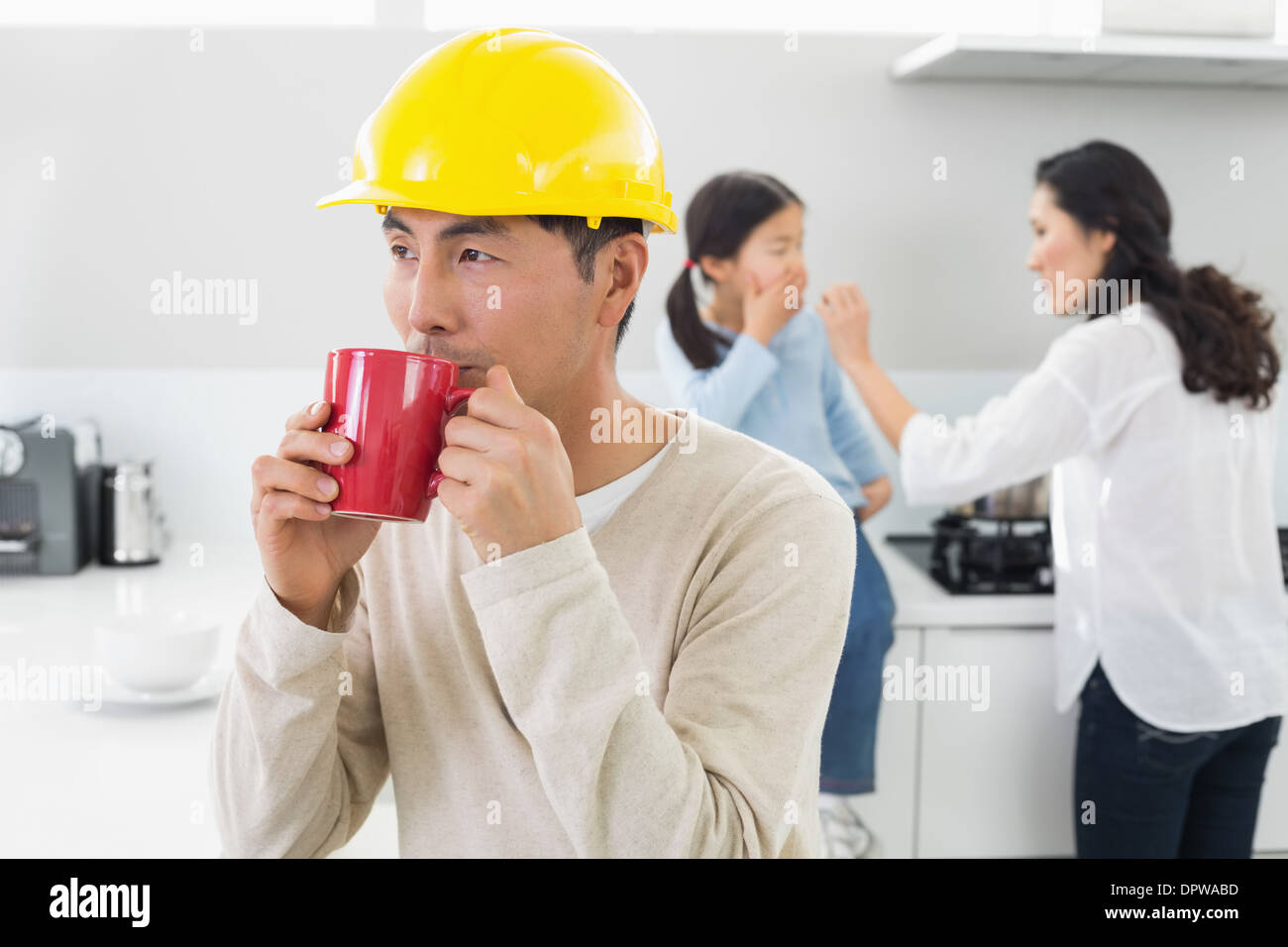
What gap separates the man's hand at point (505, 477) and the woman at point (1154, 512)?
1.34 metres

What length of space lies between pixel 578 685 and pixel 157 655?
0.95 m

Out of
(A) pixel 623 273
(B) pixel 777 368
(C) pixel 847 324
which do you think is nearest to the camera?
(A) pixel 623 273

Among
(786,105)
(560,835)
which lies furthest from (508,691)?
(786,105)

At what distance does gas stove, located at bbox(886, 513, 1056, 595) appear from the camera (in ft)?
7.26

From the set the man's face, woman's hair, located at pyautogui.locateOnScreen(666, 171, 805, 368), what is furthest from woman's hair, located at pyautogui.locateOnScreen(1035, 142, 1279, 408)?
the man's face

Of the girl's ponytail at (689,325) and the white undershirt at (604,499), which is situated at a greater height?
the girl's ponytail at (689,325)

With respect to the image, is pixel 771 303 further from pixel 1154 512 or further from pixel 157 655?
pixel 157 655

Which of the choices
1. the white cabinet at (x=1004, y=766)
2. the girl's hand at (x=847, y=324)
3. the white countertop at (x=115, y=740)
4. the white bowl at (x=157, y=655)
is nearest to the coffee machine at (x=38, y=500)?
the white countertop at (x=115, y=740)

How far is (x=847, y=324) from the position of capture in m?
2.27

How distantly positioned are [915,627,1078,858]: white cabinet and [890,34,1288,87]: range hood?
1095 millimetres

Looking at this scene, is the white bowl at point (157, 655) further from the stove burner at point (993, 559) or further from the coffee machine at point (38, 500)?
the stove burner at point (993, 559)

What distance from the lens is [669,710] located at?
77 centimetres

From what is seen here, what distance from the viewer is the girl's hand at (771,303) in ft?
7.02

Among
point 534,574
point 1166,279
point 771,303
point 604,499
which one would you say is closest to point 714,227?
point 771,303
